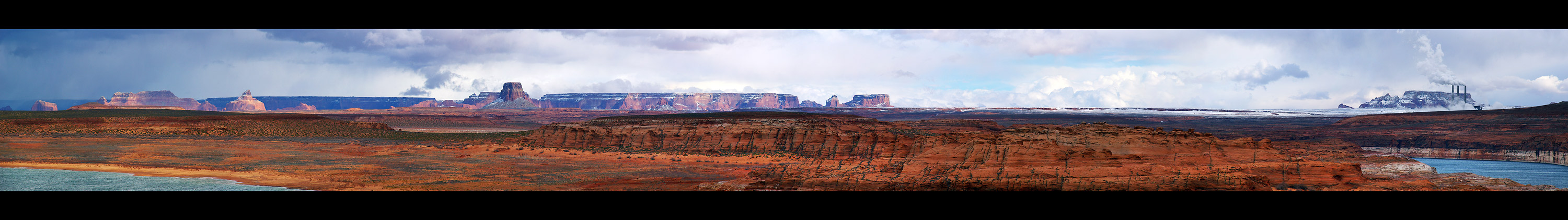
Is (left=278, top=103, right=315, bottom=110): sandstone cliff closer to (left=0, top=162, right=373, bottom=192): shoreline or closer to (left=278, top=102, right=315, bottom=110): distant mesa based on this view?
(left=278, top=102, right=315, bottom=110): distant mesa

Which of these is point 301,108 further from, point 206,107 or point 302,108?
point 206,107

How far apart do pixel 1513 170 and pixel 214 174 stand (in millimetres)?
72195

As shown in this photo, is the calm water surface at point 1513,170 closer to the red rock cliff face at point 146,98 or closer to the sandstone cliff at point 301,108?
the red rock cliff face at point 146,98

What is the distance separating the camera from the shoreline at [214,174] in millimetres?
24391

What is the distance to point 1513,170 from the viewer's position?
49.8m

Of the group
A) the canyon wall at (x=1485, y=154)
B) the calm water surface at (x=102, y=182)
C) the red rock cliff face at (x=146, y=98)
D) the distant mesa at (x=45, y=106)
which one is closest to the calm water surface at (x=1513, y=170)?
→ the canyon wall at (x=1485, y=154)

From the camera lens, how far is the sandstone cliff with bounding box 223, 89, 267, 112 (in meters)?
161

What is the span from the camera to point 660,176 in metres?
28.2

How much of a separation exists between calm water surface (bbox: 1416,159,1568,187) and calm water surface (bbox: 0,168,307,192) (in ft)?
186

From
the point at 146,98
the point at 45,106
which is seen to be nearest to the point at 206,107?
the point at 146,98

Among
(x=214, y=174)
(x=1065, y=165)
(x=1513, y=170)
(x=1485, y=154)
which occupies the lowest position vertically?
(x=1513, y=170)

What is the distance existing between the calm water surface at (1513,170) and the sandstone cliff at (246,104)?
191415mm
